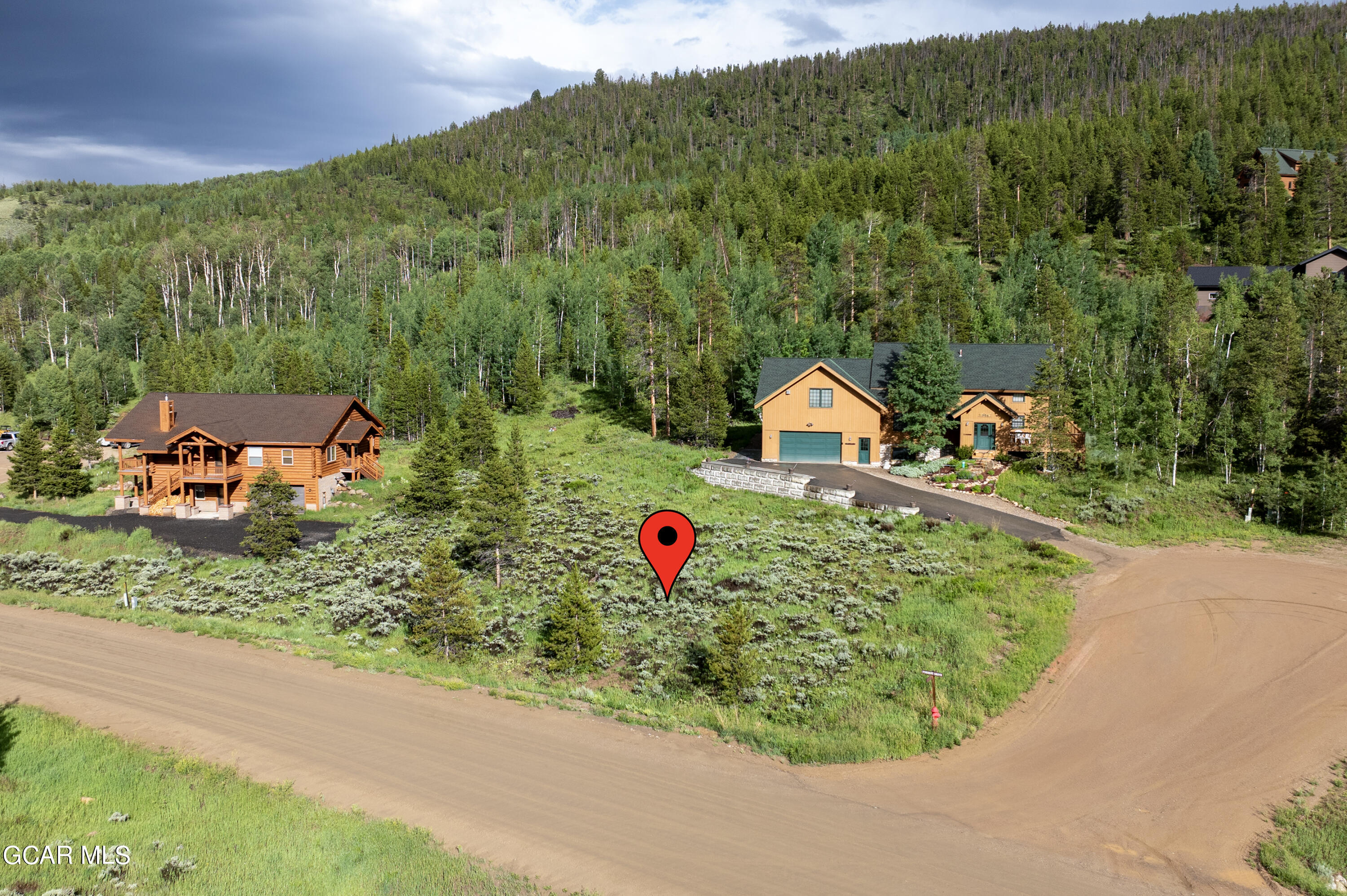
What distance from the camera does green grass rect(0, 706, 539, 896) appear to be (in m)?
10.7

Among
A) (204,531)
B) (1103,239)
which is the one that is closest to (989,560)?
(204,531)

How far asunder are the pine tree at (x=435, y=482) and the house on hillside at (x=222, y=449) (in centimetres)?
792

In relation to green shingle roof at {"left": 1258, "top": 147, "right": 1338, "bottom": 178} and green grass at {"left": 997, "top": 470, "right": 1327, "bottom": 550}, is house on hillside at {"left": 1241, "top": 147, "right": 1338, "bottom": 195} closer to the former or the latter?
green shingle roof at {"left": 1258, "top": 147, "right": 1338, "bottom": 178}

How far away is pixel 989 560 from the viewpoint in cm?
2873

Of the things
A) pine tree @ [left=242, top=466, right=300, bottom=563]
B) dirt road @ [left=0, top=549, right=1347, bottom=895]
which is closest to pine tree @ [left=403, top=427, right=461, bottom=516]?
pine tree @ [left=242, top=466, right=300, bottom=563]

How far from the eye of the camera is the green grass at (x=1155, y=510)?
104 feet

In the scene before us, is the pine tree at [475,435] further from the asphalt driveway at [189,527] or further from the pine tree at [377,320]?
the pine tree at [377,320]

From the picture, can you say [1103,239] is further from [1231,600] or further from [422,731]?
[422,731]

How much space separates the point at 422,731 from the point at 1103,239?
9917 centimetres

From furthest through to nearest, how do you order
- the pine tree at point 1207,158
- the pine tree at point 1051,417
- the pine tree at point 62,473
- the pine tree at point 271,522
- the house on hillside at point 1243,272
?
the pine tree at point 1207,158 < the house on hillside at point 1243,272 < the pine tree at point 62,473 < the pine tree at point 1051,417 < the pine tree at point 271,522

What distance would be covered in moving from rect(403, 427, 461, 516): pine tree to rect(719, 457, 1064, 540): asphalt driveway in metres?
15.5

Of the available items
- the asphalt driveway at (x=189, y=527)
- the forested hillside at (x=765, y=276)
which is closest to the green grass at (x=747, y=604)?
the asphalt driveway at (x=189, y=527)

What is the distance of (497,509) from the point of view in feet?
91.9

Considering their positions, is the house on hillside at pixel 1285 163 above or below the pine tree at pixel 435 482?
above
